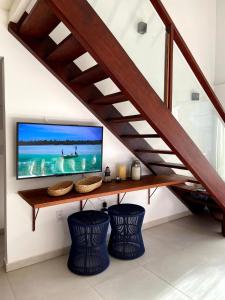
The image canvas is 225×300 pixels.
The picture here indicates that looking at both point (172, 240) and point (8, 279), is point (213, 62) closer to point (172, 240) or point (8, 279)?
point (172, 240)

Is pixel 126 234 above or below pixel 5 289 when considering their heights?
above

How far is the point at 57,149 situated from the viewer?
241 centimetres

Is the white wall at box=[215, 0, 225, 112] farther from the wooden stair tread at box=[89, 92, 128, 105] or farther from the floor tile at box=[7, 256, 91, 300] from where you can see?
the floor tile at box=[7, 256, 91, 300]

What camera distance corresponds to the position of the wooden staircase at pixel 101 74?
5.34 feet

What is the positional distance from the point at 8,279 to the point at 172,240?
1951 millimetres

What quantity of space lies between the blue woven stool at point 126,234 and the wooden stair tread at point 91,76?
145 centimetres

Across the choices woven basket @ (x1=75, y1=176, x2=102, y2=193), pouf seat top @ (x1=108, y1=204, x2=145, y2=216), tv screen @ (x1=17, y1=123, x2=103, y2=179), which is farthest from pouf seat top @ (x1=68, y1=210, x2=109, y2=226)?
tv screen @ (x1=17, y1=123, x2=103, y2=179)

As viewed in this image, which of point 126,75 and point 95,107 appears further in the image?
point 95,107

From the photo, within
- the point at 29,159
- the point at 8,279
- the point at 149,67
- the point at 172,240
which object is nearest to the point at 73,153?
the point at 29,159

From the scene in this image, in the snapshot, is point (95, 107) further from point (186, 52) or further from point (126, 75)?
point (186, 52)

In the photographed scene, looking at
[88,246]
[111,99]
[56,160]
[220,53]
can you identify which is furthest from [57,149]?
[220,53]

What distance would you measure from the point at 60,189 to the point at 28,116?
0.80 m

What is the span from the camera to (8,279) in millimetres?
2170

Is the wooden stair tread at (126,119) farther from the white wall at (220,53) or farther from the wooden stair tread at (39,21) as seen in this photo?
the white wall at (220,53)
